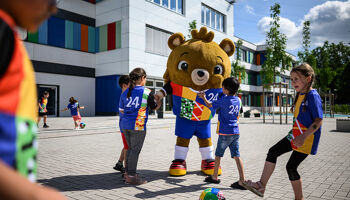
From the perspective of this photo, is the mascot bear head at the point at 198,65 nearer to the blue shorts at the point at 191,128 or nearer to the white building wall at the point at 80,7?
the blue shorts at the point at 191,128

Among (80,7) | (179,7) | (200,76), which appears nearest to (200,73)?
(200,76)

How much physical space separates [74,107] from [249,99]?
118 ft

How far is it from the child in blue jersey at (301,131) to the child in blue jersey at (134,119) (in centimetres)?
180

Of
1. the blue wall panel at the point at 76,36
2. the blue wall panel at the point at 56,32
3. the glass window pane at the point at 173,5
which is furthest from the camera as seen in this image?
the glass window pane at the point at 173,5

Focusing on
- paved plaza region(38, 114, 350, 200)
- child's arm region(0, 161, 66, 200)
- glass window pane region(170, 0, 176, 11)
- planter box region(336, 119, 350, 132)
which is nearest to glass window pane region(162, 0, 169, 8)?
glass window pane region(170, 0, 176, 11)

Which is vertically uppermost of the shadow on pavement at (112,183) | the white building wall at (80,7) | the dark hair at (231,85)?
the white building wall at (80,7)

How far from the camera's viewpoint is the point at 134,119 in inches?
171

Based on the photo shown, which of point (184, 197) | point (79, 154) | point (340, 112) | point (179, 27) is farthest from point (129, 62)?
point (340, 112)

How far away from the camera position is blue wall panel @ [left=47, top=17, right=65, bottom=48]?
21.1 meters

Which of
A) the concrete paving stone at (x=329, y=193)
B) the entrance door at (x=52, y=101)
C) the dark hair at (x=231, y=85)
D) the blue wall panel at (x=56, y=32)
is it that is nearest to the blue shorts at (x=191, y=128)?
the dark hair at (x=231, y=85)

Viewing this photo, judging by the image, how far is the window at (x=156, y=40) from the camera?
75.9ft

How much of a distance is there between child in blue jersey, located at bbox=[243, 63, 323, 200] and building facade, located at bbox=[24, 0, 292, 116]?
18.9 m

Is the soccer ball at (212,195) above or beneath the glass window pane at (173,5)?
beneath

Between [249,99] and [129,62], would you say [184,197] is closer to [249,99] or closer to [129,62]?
[129,62]
